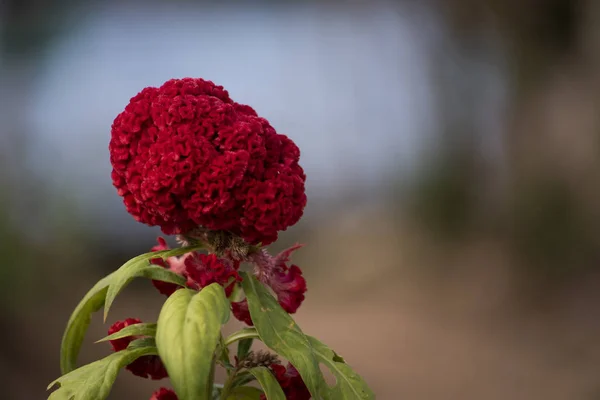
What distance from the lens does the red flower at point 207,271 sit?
82cm

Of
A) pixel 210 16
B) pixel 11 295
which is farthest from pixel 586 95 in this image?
pixel 11 295

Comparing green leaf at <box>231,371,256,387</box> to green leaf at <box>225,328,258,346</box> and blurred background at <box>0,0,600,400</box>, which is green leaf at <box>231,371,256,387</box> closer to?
green leaf at <box>225,328,258,346</box>

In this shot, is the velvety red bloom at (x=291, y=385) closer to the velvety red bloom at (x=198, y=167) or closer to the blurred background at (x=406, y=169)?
the velvety red bloom at (x=198, y=167)

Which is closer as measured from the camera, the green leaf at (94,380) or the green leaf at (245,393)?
the green leaf at (94,380)

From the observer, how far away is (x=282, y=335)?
31.5 inches

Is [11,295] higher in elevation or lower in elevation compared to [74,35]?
lower

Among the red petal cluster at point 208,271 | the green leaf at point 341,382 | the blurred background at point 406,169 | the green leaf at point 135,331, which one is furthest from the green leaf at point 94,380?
the blurred background at point 406,169

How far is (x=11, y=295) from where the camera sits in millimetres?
2988

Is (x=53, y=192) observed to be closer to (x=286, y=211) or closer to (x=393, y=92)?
(x=393, y=92)

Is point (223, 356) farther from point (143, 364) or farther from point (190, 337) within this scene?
point (190, 337)

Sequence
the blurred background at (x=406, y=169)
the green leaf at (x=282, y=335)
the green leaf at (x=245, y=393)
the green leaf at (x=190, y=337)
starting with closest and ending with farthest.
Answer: the green leaf at (x=190, y=337) → the green leaf at (x=282, y=335) → the green leaf at (x=245, y=393) → the blurred background at (x=406, y=169)

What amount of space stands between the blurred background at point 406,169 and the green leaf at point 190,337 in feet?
8.45

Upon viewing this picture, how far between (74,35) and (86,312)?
296 cm

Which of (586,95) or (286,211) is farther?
(586,95)
